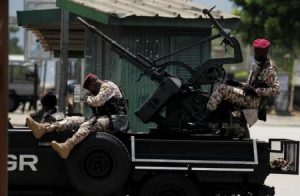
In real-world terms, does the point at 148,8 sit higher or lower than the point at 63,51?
higher

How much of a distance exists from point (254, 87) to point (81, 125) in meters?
1.96

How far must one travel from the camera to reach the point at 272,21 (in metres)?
40.5

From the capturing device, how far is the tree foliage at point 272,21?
133ft

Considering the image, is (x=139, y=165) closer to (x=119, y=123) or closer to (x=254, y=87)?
(x=119, y=123)

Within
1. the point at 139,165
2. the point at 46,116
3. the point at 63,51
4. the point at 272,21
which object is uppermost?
the point at 272,21

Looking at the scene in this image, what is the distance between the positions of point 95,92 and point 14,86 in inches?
1120

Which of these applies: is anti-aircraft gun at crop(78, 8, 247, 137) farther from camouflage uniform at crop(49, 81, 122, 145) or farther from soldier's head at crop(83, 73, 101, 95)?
soldier's head at crop(83, 73, 101, 95)

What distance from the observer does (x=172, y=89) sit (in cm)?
836

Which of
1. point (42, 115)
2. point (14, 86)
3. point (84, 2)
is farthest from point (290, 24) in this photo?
point (42, 115)

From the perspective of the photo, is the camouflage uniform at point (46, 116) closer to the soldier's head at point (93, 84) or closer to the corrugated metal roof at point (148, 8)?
the soldier's head at point (93, 84)

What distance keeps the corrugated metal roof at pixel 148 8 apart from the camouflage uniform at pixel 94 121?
3959 millimetres

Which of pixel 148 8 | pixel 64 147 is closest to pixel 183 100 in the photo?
pixel 64 147

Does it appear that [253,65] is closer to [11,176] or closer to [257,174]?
[257,174]

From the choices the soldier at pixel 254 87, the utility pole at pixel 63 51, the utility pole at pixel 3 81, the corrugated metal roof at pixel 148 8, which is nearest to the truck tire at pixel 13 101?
the utility pole at pixel 63 51
